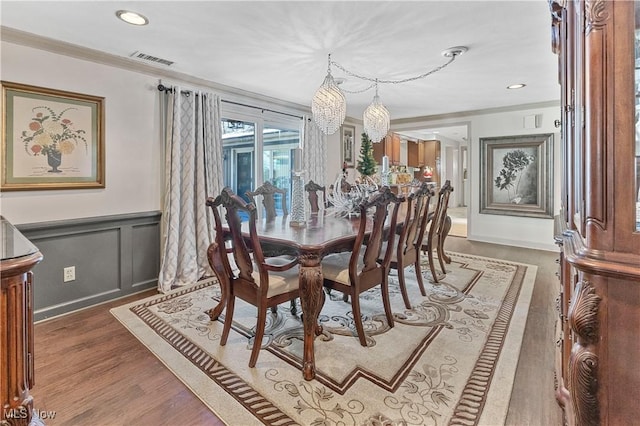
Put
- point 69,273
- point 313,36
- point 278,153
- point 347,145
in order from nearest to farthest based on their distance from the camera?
point 313,36 < point 69,273 < point 278,153 < point 347,145

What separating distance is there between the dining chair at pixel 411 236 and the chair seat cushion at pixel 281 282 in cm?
94

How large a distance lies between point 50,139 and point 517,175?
236 inches

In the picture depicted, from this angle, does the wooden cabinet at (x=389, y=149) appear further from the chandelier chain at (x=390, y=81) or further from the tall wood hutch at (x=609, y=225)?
the tall wood hutch at (x=609, y=225)

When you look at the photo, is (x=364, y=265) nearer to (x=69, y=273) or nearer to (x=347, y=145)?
(x=69, y=273)

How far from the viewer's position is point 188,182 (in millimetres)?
3445

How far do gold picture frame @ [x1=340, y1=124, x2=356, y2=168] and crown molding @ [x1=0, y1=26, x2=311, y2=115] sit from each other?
1.82 metres

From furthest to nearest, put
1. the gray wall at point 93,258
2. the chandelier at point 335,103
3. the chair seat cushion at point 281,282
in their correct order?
1. the chandelier at point 335,103
2. the gray wall at point 93,258
3. the chair seat cushion at point 281,282

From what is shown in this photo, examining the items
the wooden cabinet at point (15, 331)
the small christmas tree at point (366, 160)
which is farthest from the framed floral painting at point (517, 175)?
the wooden cabinet at point (15, 331)

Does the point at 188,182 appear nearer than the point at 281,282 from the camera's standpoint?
No

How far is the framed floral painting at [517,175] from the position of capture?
495cm

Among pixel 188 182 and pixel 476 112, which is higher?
pixel 476 112

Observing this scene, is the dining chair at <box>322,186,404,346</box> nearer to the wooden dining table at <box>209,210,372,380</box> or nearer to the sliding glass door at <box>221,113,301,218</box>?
the wooden dining table at <box>209,210,372,380</box>

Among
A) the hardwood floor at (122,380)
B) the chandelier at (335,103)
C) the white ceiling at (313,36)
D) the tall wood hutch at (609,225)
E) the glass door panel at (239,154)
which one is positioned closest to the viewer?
the tall wood hutch at (609,225)

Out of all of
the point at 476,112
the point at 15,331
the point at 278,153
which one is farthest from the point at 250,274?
the point at 476,112
